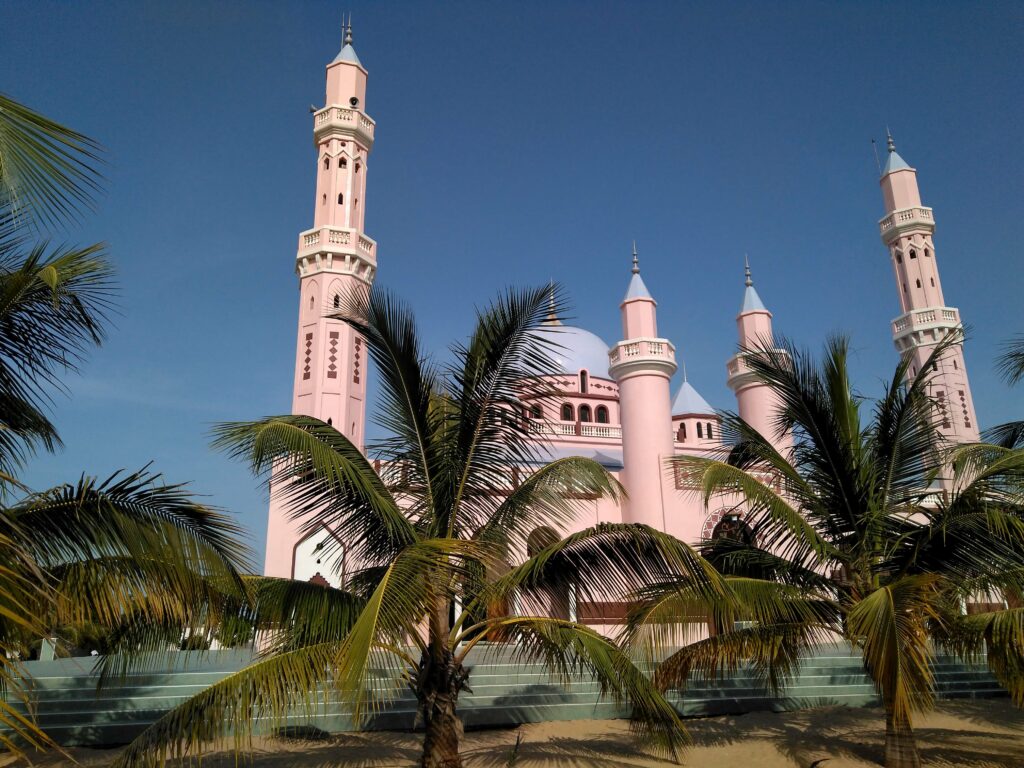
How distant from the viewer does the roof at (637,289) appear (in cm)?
2344

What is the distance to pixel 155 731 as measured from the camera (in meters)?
5.15

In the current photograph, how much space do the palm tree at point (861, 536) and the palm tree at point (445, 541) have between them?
0.96 metres

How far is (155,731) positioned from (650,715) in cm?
354

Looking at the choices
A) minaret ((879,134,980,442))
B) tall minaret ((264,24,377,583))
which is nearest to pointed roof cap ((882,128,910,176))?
minaret ((879,134,980,442))

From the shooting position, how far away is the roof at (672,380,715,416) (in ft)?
106

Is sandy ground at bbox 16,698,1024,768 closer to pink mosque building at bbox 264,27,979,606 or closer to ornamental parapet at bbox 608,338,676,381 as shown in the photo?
pink mosque building at bbox 264,27,979,606

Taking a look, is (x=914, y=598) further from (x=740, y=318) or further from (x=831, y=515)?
(x=740, y=318)

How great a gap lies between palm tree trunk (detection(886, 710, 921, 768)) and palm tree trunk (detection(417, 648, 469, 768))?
4426 mm

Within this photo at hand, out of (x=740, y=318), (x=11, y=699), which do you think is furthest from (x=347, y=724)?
(x=740, y=318)

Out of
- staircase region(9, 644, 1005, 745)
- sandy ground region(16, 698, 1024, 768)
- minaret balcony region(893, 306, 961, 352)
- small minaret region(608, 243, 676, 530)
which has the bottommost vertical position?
sandy ground region(16, 698, 1024, 768)

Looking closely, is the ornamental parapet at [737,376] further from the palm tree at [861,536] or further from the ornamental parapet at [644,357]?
the palm tree at [861,536]

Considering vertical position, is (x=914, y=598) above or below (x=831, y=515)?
below

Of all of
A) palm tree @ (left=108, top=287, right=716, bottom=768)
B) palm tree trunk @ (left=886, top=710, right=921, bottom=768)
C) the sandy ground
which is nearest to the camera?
palm tree @ (left=108, top=287, right=716, bottom=768)

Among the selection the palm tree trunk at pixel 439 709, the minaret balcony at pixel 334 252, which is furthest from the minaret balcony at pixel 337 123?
the palm tree trunk at pixel 439 709
